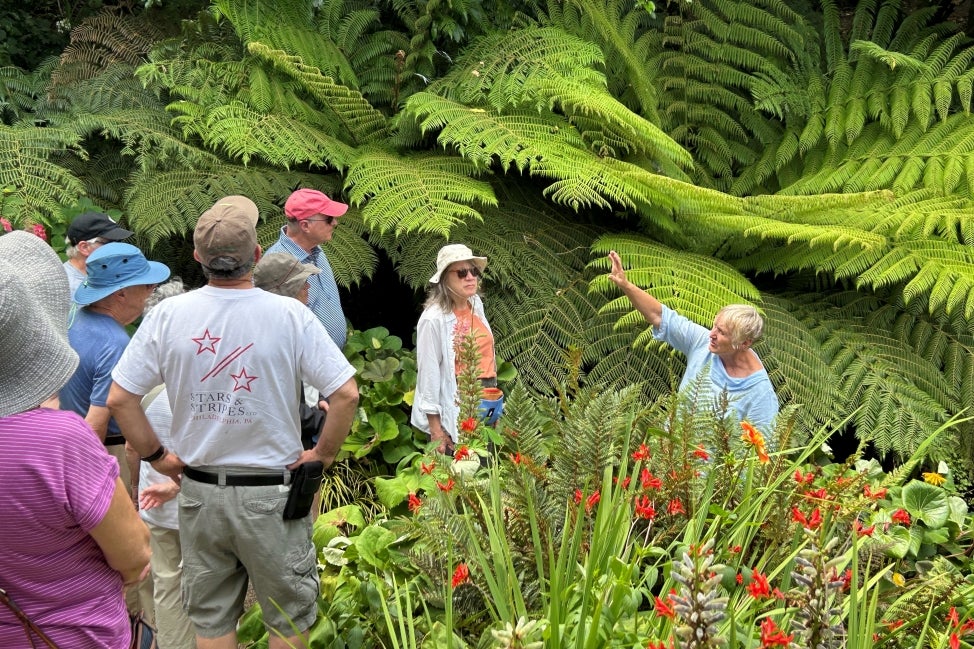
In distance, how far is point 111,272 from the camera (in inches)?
106

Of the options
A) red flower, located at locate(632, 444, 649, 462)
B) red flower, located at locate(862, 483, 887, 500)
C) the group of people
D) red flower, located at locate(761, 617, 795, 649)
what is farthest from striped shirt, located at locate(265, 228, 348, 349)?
red flower, located at locate(761, 617, 795, 649)

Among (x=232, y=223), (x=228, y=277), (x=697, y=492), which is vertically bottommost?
(x=697, y=492)

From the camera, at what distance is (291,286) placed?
2922mm

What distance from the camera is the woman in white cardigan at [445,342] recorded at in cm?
342

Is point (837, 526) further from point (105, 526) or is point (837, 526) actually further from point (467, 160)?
point (467, 160)

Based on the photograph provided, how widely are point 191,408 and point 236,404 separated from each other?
12 cm

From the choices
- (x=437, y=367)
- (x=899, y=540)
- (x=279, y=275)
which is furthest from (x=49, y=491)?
(x=899, y=540)

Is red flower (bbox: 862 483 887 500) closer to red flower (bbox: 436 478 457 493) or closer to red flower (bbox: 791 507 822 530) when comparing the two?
red flower (bbox: 791 507 822 530)

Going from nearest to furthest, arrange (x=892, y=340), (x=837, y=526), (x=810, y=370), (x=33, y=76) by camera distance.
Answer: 1. (x=837, y=526)
2. (x=810, y=370)
3. (x=892, y=340)
4. (x=33, y=76)

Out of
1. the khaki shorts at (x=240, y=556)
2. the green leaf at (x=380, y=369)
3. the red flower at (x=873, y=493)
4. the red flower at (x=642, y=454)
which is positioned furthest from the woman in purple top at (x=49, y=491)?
the green leaf at (x=380, y=369)

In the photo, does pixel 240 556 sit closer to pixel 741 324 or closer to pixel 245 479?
pixel 245 479

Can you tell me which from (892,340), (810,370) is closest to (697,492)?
(810,370)

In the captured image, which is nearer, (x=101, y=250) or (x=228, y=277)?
(x=228, y=277)

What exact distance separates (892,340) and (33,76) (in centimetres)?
526
